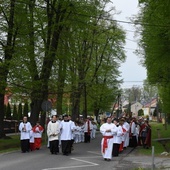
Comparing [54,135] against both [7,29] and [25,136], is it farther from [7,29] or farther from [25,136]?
[7,29]

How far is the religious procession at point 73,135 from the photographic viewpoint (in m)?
18.3

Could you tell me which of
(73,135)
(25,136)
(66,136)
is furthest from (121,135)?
(25,136)

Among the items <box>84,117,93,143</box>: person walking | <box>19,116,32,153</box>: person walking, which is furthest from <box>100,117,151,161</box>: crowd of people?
<box>84,117,93,143</box>: person walking

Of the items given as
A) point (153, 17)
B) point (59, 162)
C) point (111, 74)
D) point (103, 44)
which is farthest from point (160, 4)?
point (111, 74)

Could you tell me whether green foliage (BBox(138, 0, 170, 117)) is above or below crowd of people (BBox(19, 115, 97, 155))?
above

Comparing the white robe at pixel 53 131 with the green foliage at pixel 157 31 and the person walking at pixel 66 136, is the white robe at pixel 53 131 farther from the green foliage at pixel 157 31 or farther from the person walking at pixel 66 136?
the green foliage at pixel 157 31

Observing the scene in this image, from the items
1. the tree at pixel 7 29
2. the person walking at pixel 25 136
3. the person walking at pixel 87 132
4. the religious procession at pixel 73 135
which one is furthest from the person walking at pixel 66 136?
the person walking at pixel 87 132

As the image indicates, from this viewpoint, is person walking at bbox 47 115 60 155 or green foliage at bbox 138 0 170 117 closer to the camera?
person walking at bbox 47 115 60 155

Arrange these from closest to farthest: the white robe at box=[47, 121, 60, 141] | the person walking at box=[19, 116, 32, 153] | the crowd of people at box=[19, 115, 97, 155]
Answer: the crowd of people at box=[19, 115, 97, 155]
the white robe at box=[47, 121, 60, 141]
the person walking at box=[19, 116, 32, 153]

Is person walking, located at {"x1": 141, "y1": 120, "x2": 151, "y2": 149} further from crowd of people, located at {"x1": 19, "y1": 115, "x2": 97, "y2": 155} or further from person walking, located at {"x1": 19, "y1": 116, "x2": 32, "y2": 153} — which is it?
person walking, located at {"x1": 19, "y1": 116, "x2": 32, "y2": 153}

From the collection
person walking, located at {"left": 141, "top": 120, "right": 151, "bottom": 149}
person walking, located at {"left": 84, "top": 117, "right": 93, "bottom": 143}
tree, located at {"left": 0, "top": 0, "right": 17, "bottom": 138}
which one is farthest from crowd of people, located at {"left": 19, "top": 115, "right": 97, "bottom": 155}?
person walking, located at {"left": 84, "top": 117, "right": 93, "bottom": 143}

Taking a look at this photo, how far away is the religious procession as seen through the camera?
1834 cm

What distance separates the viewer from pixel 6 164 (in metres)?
16.0

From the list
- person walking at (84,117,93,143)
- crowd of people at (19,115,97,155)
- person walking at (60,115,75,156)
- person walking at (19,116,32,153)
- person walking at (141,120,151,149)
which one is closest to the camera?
person walking at (60,115,75,156)
